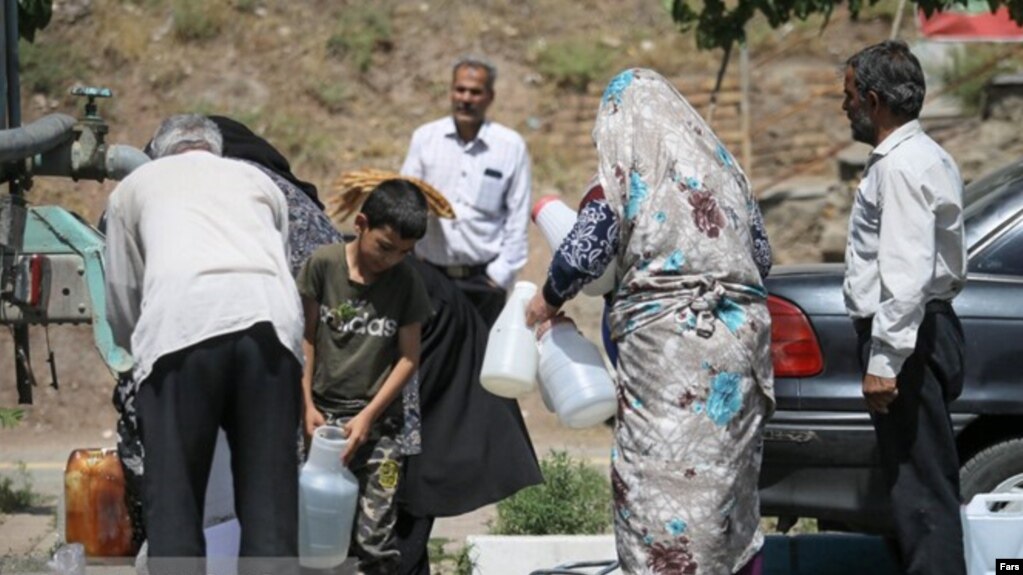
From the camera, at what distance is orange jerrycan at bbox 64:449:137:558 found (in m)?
5.58

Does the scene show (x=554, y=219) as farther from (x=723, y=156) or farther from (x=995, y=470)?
(x=995, y=470)

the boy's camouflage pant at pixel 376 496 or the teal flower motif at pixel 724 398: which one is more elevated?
the teal flower motif at pixel 724 398

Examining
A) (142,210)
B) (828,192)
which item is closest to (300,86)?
(828,192)

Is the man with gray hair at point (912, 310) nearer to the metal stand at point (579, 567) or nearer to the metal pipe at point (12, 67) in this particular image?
the metal stand at point (579, 567)

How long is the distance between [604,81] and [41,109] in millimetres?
4818

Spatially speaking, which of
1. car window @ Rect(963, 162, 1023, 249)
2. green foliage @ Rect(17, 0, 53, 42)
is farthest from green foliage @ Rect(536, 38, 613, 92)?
car window @ Rect(963, 162, 1023, 249)

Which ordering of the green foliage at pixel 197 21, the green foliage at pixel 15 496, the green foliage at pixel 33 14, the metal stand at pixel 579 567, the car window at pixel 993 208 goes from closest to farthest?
the metal stand at pixel 579 567 < the car window at pixel 993 208 < the green foliage at pixel 15 496 < the green foliage at pixel 33 14 < the green foliage at pixel 197 21

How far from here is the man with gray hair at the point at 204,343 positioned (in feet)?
15.7

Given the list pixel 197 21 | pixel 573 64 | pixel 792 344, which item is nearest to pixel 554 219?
pixel 792 344

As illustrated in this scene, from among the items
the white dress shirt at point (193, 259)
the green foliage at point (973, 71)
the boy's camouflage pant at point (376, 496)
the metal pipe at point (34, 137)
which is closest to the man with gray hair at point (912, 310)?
the boy's camouflage pant at point (376, 496)

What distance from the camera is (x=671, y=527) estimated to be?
192 inches

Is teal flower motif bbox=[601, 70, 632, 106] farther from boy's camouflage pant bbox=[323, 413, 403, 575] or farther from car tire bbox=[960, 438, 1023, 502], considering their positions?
car tire bbox=[960, 438, 1023, 502]

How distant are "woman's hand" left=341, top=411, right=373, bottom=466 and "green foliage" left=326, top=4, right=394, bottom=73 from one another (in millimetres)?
10401

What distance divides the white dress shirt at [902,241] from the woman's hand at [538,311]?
1.12 m
